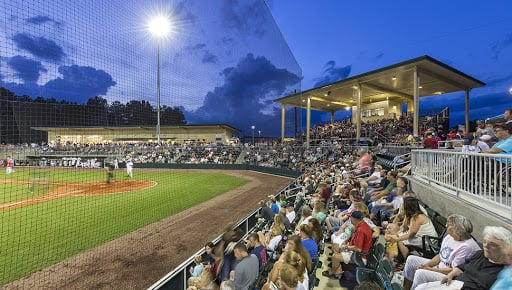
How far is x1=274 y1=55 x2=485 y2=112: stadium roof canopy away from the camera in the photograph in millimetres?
20844

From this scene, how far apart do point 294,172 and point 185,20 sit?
45.5 ft

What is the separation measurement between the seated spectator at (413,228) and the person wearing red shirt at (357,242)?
380 mm

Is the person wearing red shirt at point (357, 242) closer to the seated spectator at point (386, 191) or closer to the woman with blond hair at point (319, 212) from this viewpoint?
the woman with blond hair at point (319, 212)

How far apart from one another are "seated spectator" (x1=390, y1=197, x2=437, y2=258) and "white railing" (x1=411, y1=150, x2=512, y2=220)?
2.70 ft

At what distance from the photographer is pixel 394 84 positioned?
83.7 feet

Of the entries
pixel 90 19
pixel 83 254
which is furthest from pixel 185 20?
pixel 83 254

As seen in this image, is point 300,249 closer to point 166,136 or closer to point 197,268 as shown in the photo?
point 197,268

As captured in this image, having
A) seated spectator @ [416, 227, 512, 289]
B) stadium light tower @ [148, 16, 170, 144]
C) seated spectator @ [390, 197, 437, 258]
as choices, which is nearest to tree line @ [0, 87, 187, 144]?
stadium light tower @ [148, 16, 170, 144]

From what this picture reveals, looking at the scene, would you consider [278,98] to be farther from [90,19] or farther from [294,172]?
[90,19]

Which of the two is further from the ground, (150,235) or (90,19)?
(90,19)

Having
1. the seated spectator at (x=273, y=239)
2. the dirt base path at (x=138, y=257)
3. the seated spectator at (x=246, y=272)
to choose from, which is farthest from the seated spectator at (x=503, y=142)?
the dirt base path at (x=138, y=257)

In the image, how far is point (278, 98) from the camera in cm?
3425

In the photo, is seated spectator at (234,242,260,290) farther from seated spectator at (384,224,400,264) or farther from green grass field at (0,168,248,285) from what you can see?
green grass field at (0,168,248,285)

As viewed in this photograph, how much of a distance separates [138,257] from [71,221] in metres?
5.21
